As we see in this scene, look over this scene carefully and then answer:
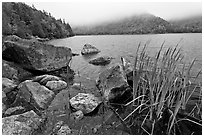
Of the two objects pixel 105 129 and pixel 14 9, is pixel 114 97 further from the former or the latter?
pixel 14 9

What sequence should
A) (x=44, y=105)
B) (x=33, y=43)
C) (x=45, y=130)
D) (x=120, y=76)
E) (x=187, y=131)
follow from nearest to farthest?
(x=187, y=131) < (x=45, y=130) < (x=44, y=105) < (x=120, y=76) < (x=33, y=43)

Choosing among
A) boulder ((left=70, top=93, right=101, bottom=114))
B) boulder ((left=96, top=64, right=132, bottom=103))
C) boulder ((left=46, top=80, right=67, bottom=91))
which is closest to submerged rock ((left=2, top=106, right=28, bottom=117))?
boulder ((left=70, top=93, right=101, bottom=114))

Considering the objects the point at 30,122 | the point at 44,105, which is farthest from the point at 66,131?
the point at 44,105

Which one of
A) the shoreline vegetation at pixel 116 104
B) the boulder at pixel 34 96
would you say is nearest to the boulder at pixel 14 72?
the shoreline vegetation at pixel 116 104

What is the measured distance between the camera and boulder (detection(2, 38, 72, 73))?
10877 millimetres

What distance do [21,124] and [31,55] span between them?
6908mm

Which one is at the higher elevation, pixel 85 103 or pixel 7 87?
pixel 7 87

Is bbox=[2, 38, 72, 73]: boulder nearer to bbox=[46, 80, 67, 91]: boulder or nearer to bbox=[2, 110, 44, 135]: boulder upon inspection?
bbox=[46, 80, 67, 91]: boulder

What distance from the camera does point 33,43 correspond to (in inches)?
442

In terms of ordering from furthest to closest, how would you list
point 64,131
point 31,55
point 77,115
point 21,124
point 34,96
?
point 31,55 → point 34,96 → point 77,115 → point 64,131 → point 21,124

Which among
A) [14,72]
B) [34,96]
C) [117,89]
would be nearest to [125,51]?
[14,72]

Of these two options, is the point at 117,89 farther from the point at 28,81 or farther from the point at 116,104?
the point at 28,81

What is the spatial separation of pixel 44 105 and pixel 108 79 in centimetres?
273

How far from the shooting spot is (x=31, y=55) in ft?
35.7
